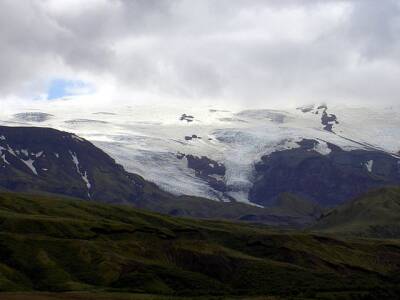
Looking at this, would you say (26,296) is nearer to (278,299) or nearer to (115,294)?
(115,294)

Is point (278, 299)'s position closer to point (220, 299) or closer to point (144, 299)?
point (220, 299)

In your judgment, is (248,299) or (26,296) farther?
(248,299)

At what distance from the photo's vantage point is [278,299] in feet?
654

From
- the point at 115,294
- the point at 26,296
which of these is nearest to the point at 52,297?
the point at 26,296

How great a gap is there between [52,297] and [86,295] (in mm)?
11858

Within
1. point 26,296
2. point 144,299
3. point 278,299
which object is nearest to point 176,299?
point 144,299

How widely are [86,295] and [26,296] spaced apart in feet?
52.5

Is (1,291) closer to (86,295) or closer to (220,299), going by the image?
(86,295)

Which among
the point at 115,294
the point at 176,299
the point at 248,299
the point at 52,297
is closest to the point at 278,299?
the point at 248,299

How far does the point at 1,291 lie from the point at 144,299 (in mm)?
31643

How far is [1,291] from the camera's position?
19525 centimetres

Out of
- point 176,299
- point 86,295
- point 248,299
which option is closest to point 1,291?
point 86,295

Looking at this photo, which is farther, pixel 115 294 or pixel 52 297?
pixel 115 294

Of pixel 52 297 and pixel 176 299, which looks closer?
pixel 52 297
